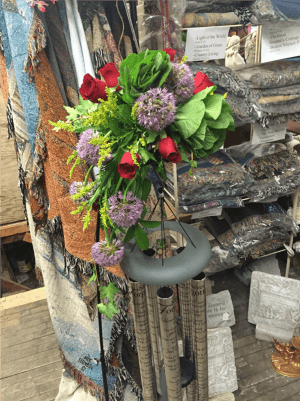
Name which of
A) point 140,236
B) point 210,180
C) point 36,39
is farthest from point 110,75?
point 210,180

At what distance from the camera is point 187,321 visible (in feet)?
3.85

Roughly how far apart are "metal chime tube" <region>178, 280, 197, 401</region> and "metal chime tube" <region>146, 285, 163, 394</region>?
3.8 inches

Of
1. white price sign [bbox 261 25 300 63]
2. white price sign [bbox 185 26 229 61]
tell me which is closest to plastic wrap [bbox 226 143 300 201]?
white price sign [bbox 261 25 300 63]

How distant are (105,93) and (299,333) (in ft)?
5.44

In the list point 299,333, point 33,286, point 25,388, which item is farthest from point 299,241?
point 33,286

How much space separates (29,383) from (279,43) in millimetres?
2065

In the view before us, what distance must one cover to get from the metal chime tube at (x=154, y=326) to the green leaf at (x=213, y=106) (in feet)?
1.79

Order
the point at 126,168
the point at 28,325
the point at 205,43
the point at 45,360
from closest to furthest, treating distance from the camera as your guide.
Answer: the point at 126,168 → the point at 205,43 → the point at 45,360 → the point at 28,325

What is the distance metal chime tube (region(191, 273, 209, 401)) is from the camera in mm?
1003

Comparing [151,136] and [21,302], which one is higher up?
[151,136]

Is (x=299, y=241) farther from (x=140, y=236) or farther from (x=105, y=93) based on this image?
(x=105, y=93)

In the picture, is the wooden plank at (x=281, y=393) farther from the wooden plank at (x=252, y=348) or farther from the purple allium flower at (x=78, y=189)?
the purple allium flower at (x=78, y=189)

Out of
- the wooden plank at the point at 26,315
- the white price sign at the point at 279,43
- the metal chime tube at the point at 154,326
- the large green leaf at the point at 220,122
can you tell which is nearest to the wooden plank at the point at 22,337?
the wooden plank at the point at 26,315

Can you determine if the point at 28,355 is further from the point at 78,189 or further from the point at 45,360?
the point at 78,189
